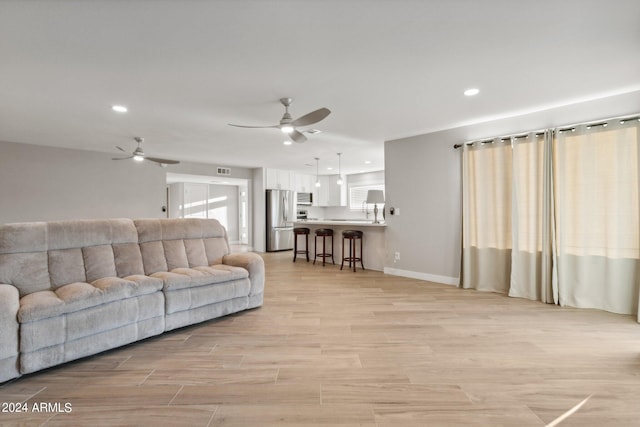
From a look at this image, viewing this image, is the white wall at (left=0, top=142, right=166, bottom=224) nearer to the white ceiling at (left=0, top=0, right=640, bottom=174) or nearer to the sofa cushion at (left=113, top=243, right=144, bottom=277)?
the white ceiling at (left=0, top=0, right=640, bottom=174)

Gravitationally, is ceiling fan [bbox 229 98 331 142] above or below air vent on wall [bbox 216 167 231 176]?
below

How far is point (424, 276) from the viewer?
497 cm

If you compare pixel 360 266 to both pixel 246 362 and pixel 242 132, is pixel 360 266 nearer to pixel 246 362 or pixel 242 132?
pixel 242 132

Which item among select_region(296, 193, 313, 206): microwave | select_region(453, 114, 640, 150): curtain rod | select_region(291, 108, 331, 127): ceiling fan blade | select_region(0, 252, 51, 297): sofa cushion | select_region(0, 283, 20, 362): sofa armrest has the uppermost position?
select_region(453, 114, 640, 150): curtain rod

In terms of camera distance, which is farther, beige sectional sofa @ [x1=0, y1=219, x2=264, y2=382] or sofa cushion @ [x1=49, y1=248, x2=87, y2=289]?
sofa cushion @ [x1=49, y1=248, x2=87, y2=289]

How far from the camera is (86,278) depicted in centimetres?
283

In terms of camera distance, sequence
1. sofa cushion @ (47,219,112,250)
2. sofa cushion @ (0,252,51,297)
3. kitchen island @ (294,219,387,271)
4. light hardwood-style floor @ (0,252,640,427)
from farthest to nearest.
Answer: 1. kitchen island @ (294,219,387,271)
2. sofa cushion @ (47,219,112,250)
3. sofa cushion @ (0,252,51,297)
4. light hardwood-style floor @ (0,252,640,427)

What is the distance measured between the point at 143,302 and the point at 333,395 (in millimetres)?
1857

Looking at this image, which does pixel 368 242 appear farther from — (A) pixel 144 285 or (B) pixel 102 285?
(B) pixel 102 285

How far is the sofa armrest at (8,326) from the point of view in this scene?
2010 mm

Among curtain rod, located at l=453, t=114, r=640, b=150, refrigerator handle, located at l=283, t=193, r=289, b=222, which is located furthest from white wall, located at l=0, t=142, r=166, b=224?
curtain rod, located at l=453, t=114, r=640, b=150

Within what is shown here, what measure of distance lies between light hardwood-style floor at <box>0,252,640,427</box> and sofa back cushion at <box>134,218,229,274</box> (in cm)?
82

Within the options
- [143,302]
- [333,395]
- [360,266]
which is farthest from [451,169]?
[143,302]

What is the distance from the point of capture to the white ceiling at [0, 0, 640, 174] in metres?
1.91
